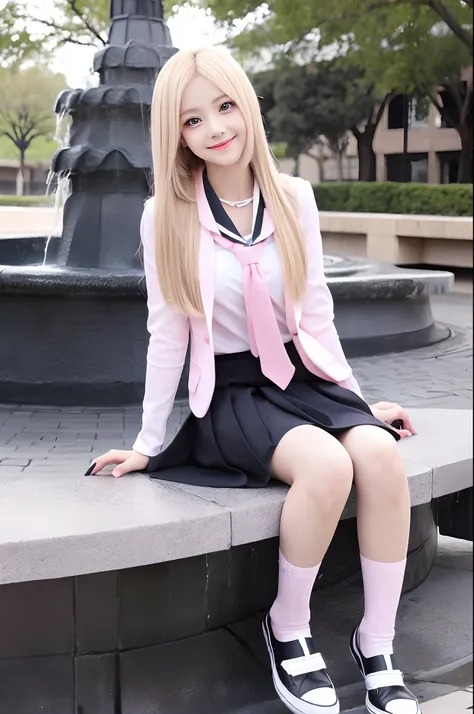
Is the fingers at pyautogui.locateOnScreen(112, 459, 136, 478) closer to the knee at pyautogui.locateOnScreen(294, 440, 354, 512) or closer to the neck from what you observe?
the knee at pyautogui.locateOnScreen(294, 440, 354, 512)

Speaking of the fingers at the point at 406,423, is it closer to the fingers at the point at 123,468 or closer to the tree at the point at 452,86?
the fingers at the point at 123,468

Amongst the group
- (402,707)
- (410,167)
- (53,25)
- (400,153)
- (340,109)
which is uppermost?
(53,25)

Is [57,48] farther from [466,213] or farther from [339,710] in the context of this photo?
[339,710]

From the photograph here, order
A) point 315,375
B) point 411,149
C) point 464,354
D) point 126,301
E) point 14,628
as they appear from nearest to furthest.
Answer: point 14,628
point 315,375
point 126,301
point 464,354
point 411,149

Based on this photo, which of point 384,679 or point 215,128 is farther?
point 215,128

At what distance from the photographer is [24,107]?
11.4 m

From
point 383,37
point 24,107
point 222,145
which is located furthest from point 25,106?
point 222,145

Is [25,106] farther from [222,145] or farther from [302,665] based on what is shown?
[302,665]

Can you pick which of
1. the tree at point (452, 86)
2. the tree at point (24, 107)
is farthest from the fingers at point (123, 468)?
the tree at point (24, 107)

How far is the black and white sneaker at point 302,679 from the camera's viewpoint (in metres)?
2.16

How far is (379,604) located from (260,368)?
681mm

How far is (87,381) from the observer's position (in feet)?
14.4

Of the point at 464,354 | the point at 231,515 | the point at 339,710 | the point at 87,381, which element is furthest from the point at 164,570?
the point at 464,354

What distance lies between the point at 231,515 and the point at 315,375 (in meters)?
0.51
